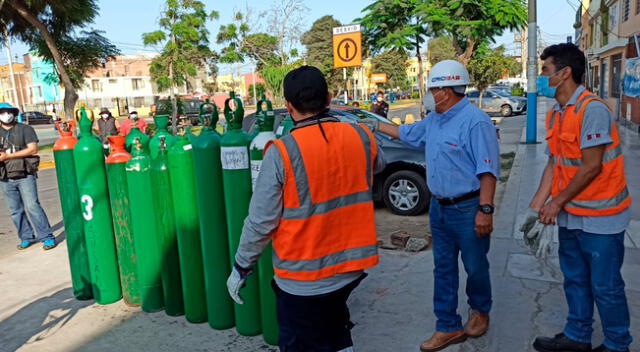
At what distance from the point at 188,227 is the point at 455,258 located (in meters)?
1.85

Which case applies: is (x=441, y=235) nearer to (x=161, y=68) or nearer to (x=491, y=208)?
(x=491, y=208)

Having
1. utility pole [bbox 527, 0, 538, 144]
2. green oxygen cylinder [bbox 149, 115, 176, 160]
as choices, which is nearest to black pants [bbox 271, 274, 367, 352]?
green oxygen cylinder [bbox 149, 115, 176, 160]

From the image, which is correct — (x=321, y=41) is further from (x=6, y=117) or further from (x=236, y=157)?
(x=236, y=157)

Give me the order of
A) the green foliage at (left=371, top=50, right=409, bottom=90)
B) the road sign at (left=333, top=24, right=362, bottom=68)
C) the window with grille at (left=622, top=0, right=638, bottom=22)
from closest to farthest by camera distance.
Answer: the road sign at (left=333, top=24, right=362, bottom=68), the window with grille at (left=622, top=0, right=638, bottom=22), the green foliage at (left=371, top=50, right=409, bottom=90)

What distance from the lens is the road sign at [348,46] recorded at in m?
10.2

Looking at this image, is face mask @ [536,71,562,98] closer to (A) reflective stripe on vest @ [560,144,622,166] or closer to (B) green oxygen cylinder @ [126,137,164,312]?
(A) reflective stripe on vest @ [560,144,622,166]

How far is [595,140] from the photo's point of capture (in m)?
2.60

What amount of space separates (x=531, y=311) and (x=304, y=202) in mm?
2420

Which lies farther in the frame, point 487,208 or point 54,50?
point 54,50

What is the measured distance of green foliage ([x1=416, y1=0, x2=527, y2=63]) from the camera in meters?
11.7

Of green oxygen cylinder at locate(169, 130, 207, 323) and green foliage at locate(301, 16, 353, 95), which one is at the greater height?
green foliage at locate(301, 16, 353, 95)

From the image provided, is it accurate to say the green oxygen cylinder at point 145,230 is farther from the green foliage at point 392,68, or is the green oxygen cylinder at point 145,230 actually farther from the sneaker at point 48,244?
the green foliage at point 392,68

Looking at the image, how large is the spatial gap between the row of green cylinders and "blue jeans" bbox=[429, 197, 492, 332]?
1.09 m

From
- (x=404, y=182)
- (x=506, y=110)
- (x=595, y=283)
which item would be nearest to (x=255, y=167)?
(x=595, y=283)
